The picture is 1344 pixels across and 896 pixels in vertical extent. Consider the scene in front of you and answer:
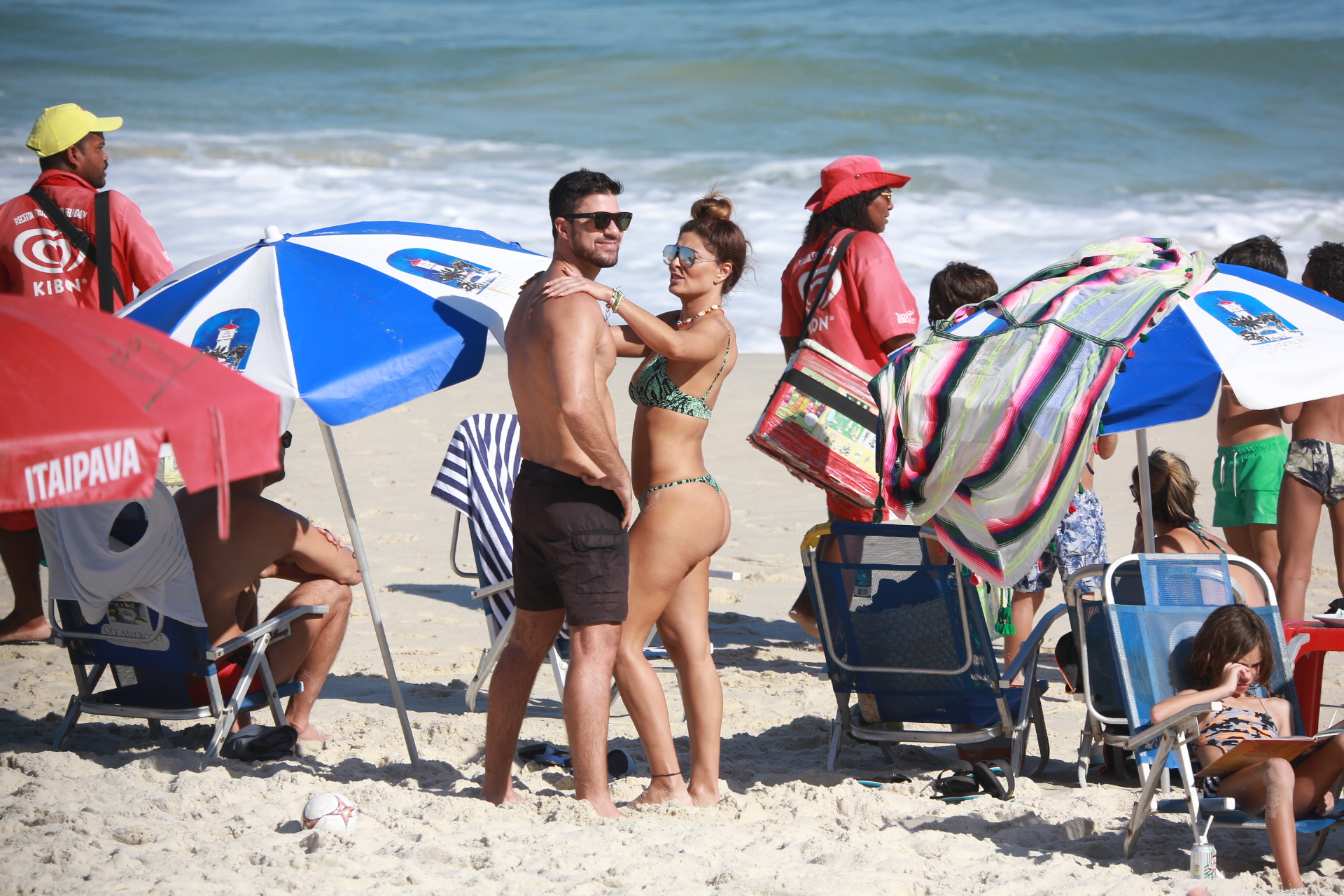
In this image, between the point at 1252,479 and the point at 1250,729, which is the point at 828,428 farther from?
the point at 1252,479

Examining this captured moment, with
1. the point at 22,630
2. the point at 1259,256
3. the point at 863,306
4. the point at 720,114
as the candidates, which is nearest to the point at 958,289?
the point at 863,306

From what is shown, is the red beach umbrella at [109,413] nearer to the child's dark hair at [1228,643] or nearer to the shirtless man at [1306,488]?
the child's dark hair at [1228,643]

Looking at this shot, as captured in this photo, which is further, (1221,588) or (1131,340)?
(1221,588)

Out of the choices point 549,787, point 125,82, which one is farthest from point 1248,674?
point 125,82

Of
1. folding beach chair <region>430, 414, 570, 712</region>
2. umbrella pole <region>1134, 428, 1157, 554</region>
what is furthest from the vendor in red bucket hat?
folding beach chair <region>430, 414, 570, 712</region>

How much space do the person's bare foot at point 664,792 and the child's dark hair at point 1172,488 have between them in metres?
1.87

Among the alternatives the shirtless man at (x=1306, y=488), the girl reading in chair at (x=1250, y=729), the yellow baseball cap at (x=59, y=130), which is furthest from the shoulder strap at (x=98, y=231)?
the shirtless man at (x=1306, y=488)

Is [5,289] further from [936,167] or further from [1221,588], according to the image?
[936,167]

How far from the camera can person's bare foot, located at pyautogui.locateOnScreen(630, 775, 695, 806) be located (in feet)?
10.9

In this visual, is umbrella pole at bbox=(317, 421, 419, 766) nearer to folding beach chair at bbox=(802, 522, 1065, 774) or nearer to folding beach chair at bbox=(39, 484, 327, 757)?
folding beach chair at bbox=(39, 484, 327, 757)

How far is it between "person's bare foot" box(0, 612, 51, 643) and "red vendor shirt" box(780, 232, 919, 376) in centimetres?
333

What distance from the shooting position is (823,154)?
1931cm

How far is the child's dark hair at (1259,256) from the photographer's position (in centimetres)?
454

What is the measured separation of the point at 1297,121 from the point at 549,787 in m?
21.6
